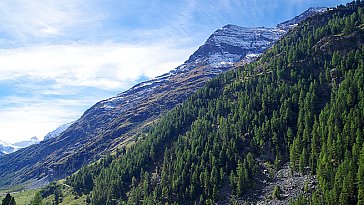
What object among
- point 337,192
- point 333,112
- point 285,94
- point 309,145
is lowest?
point 337,192

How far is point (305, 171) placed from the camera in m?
126

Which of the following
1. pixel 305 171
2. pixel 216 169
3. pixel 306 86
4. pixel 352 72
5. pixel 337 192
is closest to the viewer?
pixel 337 192

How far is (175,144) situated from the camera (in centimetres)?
19562

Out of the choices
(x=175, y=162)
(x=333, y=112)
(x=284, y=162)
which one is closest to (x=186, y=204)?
(x=175, y=162)

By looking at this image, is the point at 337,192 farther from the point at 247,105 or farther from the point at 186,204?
the point at 247,105

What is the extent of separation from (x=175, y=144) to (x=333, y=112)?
9049 centimetres

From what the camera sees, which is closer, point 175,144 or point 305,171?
point 305,171

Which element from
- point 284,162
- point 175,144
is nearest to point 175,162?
point 175,144

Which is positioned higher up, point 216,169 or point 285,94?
point 285,94

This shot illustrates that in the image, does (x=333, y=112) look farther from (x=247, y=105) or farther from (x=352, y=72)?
(x=247, y=105)

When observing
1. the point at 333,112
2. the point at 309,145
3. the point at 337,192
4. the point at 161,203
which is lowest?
the point at 161,203

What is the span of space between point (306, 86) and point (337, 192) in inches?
3750

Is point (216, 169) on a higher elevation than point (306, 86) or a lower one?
lower

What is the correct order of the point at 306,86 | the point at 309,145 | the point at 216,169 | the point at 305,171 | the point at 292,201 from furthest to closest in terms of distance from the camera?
1. the point at 306,86
2. the point at 216,169
3. the point at 309,145
4. the point at 305,171
5. the point at 292,201
